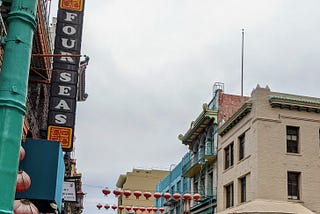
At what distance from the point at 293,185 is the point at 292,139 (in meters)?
2.73

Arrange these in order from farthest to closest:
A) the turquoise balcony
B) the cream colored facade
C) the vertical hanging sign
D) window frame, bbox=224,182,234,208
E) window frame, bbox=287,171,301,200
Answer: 1. the turquoise balcony
2. window frame, bbox=224,182,234,208
3. window frame, bbox=287,171,301,200
4. the cream colored facade
5. the vertical hanging sign

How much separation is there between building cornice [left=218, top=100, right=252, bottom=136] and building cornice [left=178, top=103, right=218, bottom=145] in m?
2.40

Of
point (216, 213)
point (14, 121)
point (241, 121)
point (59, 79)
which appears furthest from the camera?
point (216, 213)

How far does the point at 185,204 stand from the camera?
45906mm

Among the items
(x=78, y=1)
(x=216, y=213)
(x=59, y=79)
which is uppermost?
(x=78, y=1)

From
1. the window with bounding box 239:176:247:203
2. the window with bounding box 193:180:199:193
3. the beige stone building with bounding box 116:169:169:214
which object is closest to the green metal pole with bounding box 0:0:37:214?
the window with bounding box 239:176:247:203

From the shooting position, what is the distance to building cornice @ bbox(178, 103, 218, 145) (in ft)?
130

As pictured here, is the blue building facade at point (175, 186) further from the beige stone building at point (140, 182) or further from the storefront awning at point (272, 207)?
the beige stone building at point (140, 182)

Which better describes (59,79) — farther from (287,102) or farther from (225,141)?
(225,141)

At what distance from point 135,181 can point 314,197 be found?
220 feet

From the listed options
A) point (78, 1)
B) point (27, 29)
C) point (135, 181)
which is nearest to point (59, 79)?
point (78, 1)

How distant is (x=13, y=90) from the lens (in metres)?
4.19

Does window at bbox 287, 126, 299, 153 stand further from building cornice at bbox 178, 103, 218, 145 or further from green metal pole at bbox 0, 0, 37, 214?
green metal pole at bbox 0, 0, 37, 214

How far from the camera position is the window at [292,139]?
3083 centimetres
